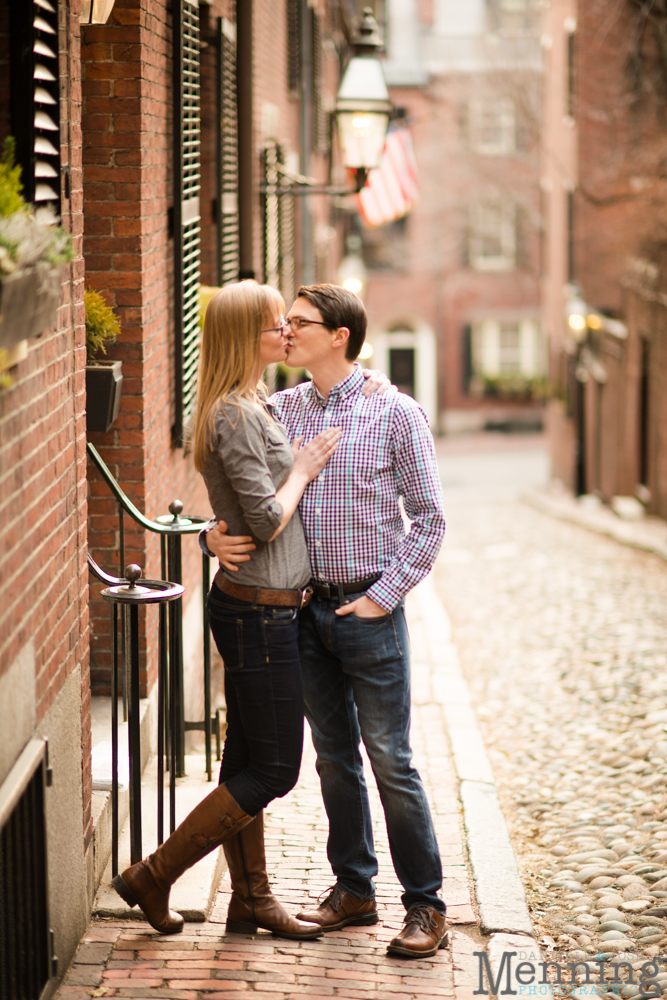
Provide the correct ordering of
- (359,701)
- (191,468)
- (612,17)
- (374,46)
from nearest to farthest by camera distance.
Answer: (359,701) → (191,468) → (374,46) → (612,17)

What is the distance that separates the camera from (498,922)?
156 inches

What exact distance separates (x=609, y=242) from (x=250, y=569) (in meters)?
18.3

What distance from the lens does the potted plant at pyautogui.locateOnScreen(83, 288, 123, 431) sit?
14.5 feet

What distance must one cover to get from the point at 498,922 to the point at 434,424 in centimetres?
3120

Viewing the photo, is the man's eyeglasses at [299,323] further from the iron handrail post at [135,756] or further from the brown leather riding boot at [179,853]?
the brown leather riding boot at [179,853]

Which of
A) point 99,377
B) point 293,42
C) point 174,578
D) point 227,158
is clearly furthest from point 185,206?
point 293,42

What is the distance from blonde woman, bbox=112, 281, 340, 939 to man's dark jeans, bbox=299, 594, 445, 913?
18 cm

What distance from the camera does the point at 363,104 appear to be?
8102 millimetres

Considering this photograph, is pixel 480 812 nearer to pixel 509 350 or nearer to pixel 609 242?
pixel 609 242

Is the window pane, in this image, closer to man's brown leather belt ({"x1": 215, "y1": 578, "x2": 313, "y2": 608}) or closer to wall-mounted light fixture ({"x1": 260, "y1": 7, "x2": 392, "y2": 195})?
wall-mounted light fixture ({"x1": 260, "y1": 7, "x2": 392, "y2": 195})

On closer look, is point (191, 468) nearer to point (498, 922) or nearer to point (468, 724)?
point (468, 724)

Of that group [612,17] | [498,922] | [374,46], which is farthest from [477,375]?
[498,922]

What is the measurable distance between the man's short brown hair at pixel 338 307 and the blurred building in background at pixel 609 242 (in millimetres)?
12366

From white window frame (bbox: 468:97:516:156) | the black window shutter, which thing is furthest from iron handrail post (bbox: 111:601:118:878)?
white window frame (bbox: 468:97:516:156)
